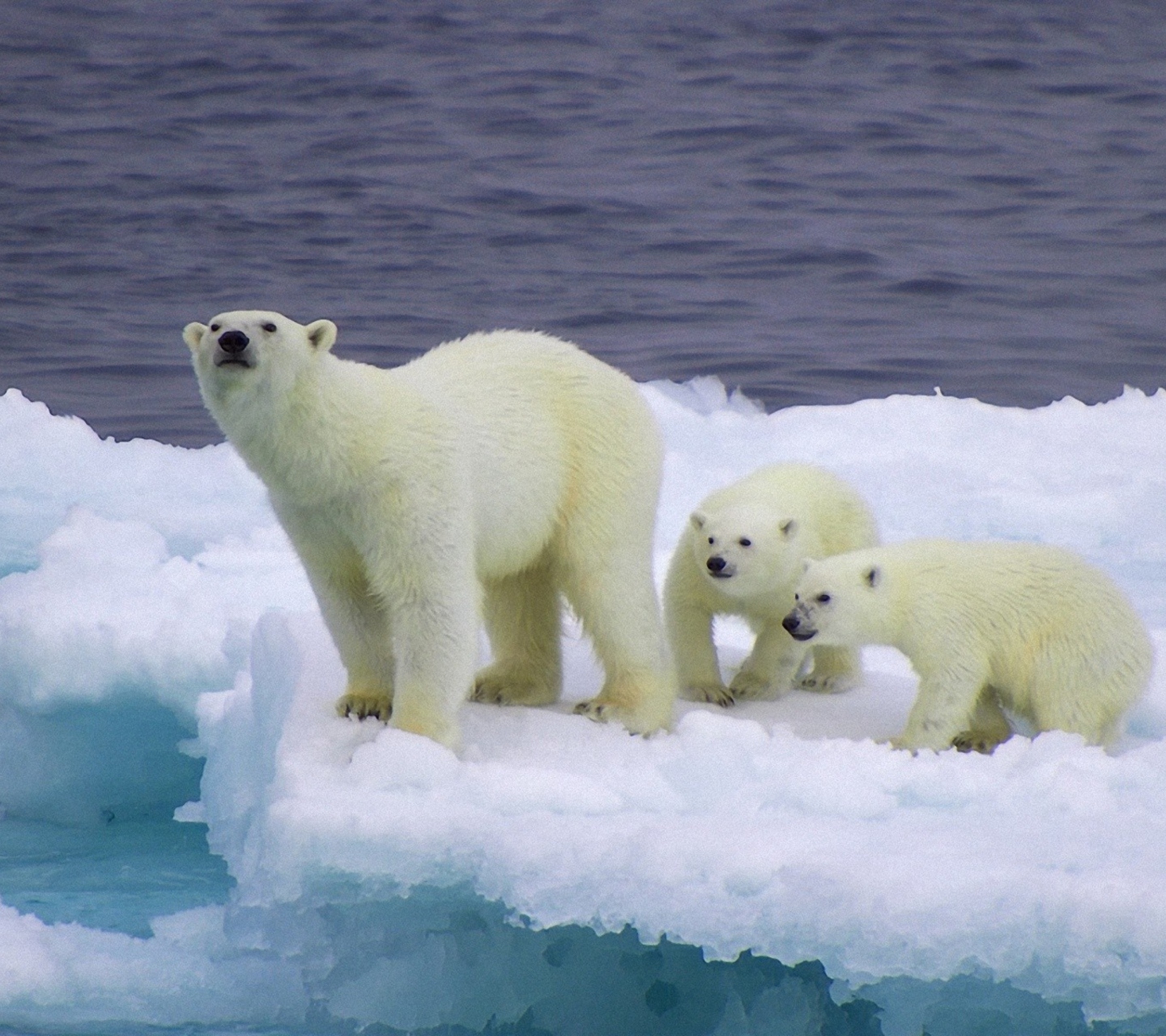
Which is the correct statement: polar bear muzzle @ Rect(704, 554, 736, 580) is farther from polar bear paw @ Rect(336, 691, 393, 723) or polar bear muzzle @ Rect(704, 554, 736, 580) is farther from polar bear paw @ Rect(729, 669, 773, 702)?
polar bear paw @ Rect(336, 691, 393, 723)

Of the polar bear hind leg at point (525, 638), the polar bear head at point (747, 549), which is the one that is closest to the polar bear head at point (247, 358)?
the polar bear hind leg at point (525, 638)

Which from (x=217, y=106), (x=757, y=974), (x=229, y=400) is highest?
(x=217, y=106)

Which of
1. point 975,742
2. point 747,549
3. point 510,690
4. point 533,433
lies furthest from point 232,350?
point 975,742

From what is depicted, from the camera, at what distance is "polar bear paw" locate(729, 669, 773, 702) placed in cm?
544

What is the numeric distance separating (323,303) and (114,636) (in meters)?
9.98

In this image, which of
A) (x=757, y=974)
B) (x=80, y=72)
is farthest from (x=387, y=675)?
(x=80, y=72)

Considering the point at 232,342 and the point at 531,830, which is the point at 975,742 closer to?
the point at 531,830

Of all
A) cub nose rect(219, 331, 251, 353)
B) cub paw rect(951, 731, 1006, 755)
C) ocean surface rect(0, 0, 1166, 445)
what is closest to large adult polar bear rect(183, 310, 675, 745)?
cub nose rect(219, 331, 251, 353)

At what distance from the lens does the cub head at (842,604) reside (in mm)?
4895

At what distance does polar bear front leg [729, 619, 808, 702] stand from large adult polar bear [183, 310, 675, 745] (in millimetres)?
528

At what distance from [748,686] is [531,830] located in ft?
5.72

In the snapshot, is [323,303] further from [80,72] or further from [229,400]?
[229,400]

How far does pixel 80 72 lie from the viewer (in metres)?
24.3

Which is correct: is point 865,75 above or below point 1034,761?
above
